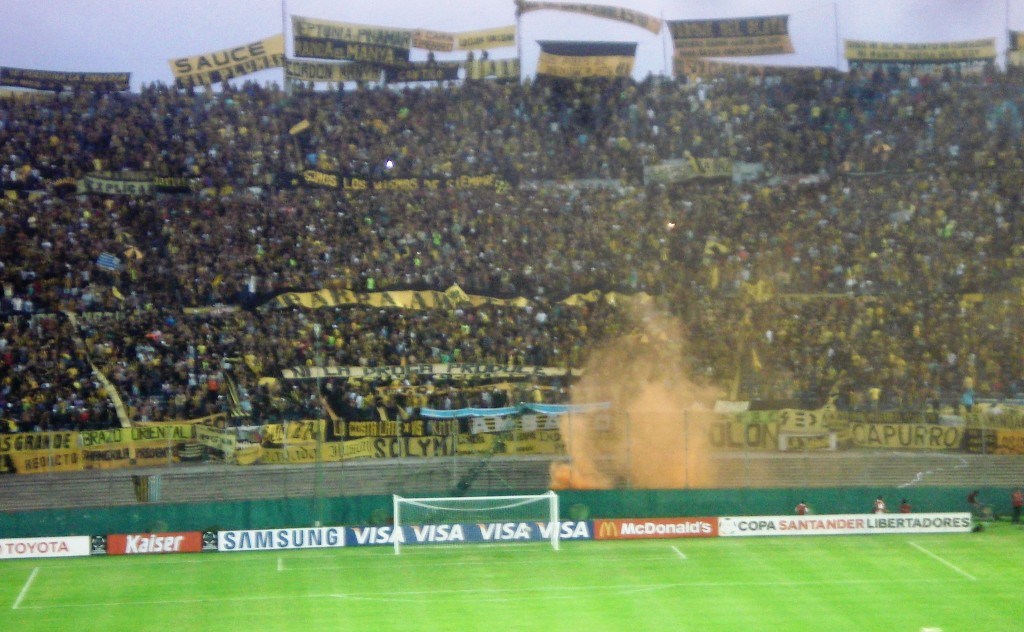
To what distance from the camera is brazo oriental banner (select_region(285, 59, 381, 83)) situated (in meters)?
51.0

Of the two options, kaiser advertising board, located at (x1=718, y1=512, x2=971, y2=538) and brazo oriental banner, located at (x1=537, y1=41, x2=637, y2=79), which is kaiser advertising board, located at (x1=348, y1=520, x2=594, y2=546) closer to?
kaiser advertising board, located at (x1=718, y1=512, x2=971, y2=538)

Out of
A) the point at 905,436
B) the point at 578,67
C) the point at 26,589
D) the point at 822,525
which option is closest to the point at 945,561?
the point at 822,525

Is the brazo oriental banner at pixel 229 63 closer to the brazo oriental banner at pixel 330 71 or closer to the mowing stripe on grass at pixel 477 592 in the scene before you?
the brazo oriental banner at pixel 330 71

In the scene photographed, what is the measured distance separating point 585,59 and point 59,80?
23509mm

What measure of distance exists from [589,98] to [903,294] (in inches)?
683

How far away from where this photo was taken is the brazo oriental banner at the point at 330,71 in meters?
51.0

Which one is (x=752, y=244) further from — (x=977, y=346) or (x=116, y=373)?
(x=116, y=373)

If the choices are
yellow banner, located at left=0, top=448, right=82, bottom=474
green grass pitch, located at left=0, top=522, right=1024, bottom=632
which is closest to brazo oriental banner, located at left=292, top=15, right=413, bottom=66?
yellow banner, located at left=0, top=448, right=82, bottom=474

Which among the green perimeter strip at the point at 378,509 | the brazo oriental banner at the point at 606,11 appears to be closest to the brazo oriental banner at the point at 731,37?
the brazo oriental banner at the point at 606,11

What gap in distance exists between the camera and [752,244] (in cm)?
4325

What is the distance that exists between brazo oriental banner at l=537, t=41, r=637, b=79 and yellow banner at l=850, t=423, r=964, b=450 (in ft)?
76.0

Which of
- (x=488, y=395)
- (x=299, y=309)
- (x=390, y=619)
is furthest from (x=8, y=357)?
(x=390, y=619)

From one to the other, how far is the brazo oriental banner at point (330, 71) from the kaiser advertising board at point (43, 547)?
2804 cm

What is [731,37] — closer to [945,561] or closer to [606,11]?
[606,11]
